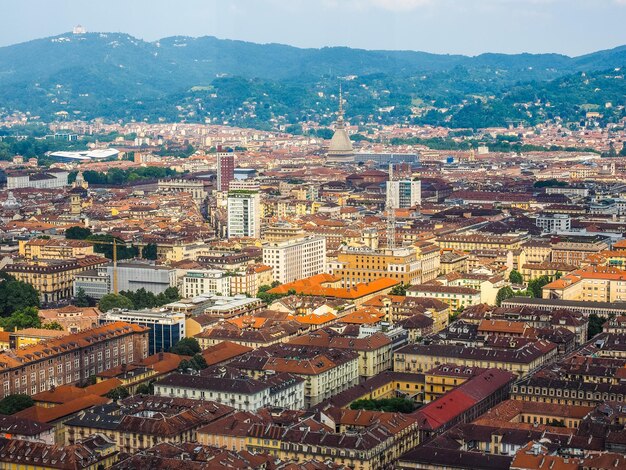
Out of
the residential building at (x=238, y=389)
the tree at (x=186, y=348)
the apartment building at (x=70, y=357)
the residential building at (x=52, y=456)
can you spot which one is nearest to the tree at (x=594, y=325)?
the residential building at (x=238, y=389)

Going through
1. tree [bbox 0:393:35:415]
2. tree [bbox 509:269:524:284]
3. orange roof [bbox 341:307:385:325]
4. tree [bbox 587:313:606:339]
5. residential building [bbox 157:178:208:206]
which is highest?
residential building [bbox 157:178:208:206]

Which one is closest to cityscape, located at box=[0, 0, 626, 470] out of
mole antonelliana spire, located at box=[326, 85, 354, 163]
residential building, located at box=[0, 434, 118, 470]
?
residential building, located at box=[0, 434, 118, 470]

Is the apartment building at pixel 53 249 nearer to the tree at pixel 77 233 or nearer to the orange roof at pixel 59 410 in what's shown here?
the tree at pixel 77 233

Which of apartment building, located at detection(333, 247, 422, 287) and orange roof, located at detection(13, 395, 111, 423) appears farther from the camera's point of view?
apartment building, located at detection(333, 247, 422, 287)

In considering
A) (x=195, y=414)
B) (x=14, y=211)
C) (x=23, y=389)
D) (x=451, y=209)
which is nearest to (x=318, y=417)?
(x=195, y=414)

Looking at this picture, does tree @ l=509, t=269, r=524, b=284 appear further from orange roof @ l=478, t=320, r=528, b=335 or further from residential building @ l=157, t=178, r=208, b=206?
residential building @ l=157, t=178, r=208, b=206

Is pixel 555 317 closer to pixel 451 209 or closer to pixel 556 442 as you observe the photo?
pixel 556 442
